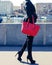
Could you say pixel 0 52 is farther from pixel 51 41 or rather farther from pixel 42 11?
pixel 42 11

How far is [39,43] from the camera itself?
11445mm

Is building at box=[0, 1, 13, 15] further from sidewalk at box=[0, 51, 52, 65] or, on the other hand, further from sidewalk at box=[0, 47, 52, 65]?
sidewalk at box=[0, 51, 52, 65]

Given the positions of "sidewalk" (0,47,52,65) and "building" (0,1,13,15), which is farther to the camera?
"building" (0,1,13,15)

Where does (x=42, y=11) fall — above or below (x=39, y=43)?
below

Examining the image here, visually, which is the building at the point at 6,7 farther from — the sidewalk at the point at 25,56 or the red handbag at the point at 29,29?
the red handbag at the point at 29,29

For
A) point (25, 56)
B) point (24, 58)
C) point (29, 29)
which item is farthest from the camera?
point (25, 56)

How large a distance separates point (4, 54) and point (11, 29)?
2492 millimetres

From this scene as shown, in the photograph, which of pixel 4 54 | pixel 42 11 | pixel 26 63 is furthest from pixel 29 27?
pixel 42 11

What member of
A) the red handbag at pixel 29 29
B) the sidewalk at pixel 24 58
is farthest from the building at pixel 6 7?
the red handbag at pixel 29 29

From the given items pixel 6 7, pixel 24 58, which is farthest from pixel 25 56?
pixel 6 7

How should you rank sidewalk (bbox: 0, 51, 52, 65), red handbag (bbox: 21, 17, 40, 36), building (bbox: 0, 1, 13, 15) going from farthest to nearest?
building (bbox: 0, 1, 13, 15) → sidewalk (bbox: 0, 51, 52, 65) → red handbag (bbox: 21, 17, 40, 36)

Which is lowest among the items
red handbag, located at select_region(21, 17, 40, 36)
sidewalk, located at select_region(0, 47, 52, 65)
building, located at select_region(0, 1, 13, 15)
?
building, located at select_region(0, 1, 13, 15)

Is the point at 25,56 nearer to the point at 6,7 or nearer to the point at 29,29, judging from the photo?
the point at 29,29

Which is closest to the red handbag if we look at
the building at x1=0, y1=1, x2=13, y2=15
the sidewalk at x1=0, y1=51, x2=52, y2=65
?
the sidewalk at x1=0, y1=51, x2=52, y2=65
